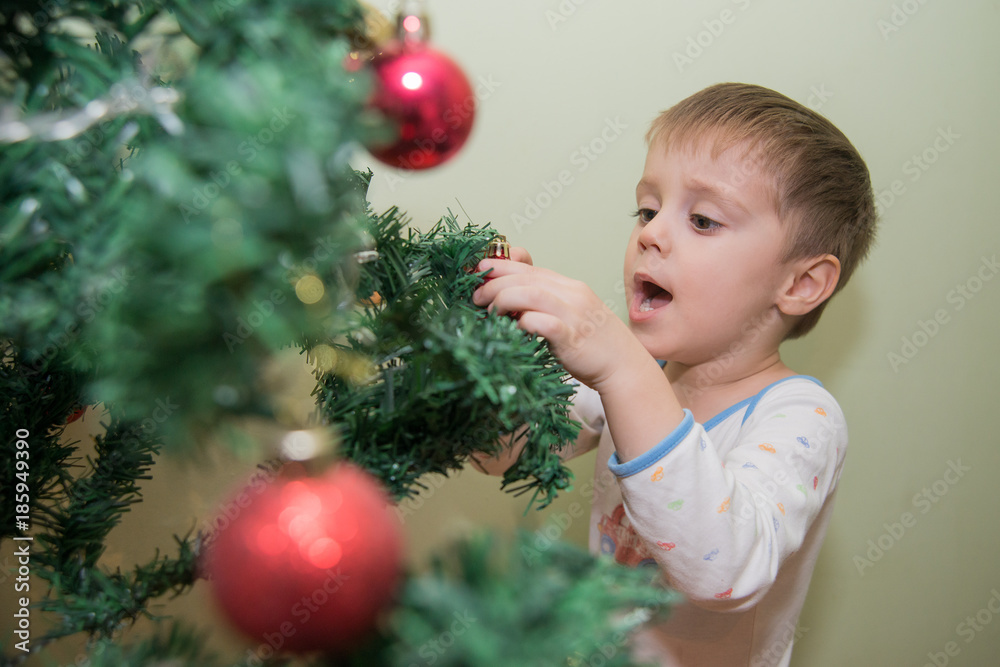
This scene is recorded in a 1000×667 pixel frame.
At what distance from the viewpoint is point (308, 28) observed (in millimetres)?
227

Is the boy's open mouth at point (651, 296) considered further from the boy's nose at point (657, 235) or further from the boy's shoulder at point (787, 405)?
the boy's shoulder at point (787, 405)

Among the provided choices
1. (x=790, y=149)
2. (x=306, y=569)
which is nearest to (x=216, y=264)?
(x=306, y=569)

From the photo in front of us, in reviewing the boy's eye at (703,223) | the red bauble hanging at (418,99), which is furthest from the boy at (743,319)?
the red bauble hanging at (418,99)

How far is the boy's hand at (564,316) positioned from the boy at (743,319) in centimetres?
1

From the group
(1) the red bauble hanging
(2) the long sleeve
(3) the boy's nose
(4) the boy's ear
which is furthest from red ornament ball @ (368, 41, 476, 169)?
(4) the boy's ear

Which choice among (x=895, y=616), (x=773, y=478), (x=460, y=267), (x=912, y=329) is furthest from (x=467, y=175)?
(x=895, y=616)

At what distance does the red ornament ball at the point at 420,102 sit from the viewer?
0.31 m

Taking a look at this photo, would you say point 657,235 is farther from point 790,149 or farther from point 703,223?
point 790,149

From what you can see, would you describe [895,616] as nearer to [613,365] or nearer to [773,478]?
[773,478]

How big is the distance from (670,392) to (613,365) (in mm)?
55

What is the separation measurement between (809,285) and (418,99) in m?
0.59

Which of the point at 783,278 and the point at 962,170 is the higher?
the point at 962,170

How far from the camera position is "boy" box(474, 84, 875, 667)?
1.79ft

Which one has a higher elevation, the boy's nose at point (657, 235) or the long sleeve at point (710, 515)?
the boy's nose at point (657, 235)
